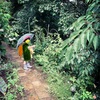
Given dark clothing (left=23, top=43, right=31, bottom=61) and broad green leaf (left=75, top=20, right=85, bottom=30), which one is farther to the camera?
dark clothing (left=23, top=43, right=31, bottom=61)

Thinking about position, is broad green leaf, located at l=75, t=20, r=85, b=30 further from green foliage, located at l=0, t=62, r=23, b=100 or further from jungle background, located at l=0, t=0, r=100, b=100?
green foliage, located at l=0, t=62, r=23, b=100

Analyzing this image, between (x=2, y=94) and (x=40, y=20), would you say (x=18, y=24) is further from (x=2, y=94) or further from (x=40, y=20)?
(x=2, y=94)

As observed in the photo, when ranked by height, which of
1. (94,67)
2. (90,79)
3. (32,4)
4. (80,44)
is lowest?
(90,79)

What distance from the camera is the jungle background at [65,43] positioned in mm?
2080

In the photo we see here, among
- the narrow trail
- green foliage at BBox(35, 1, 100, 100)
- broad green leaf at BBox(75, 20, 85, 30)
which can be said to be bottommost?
the narrow trail

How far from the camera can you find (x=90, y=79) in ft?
12.1

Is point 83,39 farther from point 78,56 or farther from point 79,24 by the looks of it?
point 78,56

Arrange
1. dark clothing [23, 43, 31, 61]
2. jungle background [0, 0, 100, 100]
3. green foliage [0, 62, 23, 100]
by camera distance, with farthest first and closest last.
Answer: dark clothing [23, 43, 31, 61]
green foliage [0, 62, 23, 100]
jungle background [0, 0, 100, 100]

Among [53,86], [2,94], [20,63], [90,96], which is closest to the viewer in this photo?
[90,96]

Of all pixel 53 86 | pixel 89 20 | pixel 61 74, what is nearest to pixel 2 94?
pixel 53 86

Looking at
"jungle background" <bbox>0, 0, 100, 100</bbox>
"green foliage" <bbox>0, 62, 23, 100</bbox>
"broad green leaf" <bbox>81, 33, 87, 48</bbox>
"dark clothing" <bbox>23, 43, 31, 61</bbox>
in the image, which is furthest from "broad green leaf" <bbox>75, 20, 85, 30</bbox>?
"dark clothing" <bbox>23, 43, 31, 61</bbox>

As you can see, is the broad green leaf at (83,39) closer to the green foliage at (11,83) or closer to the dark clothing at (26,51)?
the green foliage at (11,83)

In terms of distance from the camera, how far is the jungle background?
2080 millimetres

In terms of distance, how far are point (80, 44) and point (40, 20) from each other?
5.63 meters
